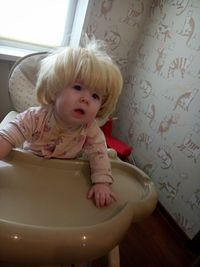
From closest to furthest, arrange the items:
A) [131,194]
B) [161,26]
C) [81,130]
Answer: [131,194]
[81,130]
[161,26]

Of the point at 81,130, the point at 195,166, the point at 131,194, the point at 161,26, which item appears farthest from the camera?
the point at 161,26

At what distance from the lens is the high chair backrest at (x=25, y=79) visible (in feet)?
3.13

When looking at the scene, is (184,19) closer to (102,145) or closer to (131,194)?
(102,145)

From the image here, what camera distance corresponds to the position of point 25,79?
0.96 meters

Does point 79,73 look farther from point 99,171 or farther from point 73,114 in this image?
point 99,171

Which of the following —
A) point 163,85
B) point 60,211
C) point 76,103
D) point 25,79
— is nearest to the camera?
point 60,211

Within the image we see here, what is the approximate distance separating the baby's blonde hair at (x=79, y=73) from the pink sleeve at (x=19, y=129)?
70 mm

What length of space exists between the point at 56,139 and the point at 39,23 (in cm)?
98

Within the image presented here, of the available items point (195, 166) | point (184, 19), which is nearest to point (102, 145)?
point (195, 166)

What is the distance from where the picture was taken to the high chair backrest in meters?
0.95

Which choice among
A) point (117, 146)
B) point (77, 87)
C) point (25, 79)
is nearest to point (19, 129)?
point (77, 87)

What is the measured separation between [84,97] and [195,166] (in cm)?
79

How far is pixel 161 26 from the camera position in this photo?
53.1 inches

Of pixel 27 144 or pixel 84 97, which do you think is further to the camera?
pixel 27 144
